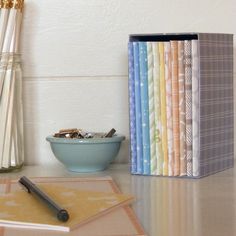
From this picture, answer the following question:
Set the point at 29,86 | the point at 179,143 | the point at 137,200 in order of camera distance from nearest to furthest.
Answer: the point at 137,200 → the point at 179,143 → the point at 29,86

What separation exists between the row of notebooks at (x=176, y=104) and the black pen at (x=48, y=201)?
0.28 meters

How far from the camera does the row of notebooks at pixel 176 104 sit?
3.61 ft

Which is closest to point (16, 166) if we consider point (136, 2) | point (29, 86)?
point (29, 86)

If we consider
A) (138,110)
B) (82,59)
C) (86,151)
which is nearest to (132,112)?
(138,110)

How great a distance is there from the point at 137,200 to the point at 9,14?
489mm

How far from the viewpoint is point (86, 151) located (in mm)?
1132

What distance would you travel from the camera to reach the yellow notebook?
76cm

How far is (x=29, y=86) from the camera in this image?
4.20 ft

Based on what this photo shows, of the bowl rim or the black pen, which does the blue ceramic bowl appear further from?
the black pen

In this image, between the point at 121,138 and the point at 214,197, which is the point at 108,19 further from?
the point at 214,197

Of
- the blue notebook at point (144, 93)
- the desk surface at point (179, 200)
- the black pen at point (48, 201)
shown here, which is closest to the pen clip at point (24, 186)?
the black pen at point (48, 201)

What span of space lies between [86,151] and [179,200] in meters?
0.27

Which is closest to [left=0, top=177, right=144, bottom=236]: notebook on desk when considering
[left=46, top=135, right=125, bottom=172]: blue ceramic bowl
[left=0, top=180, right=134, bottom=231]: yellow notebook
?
[left=0, top=180, right=134, bottom=231]: yellow notebook

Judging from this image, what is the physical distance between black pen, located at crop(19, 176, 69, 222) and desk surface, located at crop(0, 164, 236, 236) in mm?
106
